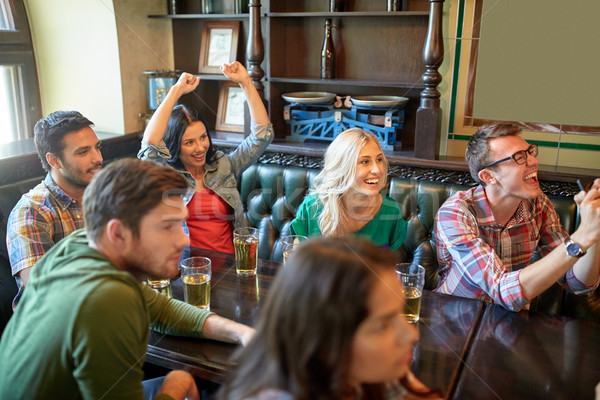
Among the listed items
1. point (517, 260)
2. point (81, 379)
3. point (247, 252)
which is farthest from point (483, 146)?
point (81, 379)

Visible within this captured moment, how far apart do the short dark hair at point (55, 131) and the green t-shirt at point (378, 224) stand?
91 cm

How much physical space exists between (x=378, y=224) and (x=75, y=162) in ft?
3.77

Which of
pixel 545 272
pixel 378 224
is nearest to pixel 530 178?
pixel 545 272

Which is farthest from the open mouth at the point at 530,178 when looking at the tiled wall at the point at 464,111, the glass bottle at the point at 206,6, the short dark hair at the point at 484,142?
the glass bottle at the point at 206,6

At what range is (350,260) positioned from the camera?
82 cm

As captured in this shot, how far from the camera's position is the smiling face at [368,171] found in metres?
2.08

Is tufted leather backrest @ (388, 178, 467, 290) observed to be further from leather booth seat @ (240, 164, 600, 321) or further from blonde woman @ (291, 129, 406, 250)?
blonde woman @ (291, 129, 406, 250)

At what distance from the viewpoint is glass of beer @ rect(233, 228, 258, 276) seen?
1753 millimetres

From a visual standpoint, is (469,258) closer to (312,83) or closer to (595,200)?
(595,200)

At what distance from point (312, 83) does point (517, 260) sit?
5.20ft

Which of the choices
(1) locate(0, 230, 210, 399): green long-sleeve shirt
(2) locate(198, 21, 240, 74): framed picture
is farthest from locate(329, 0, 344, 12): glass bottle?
(1) locate(0, 230, 210, 399): green long-sleeve shirt

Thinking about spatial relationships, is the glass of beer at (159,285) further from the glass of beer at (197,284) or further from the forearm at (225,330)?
the forearm at (225,330)

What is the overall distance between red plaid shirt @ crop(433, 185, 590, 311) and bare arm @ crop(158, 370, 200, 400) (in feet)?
3.01

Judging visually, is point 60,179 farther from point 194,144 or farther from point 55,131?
point 194,144
